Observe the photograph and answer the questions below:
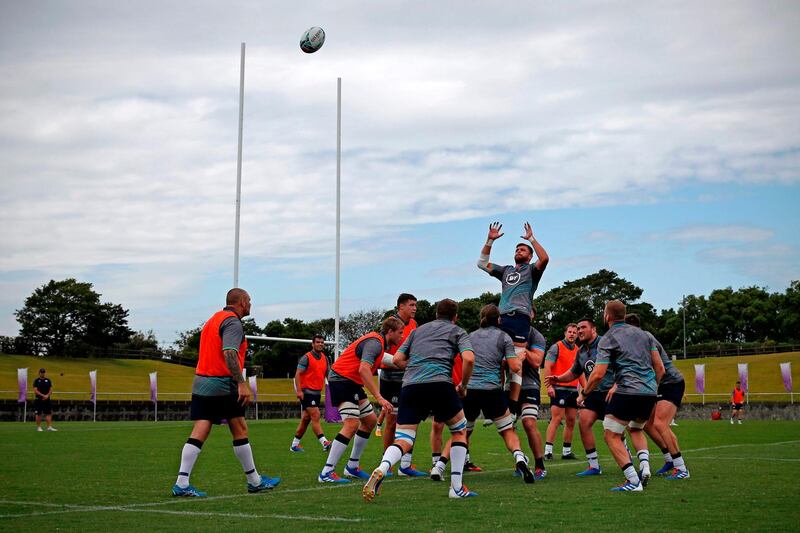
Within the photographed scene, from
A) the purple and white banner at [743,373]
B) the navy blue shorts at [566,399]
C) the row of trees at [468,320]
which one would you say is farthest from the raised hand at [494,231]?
the row of trees at [468,320]

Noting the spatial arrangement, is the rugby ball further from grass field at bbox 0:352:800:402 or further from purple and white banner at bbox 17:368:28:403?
grass field at bbox 0:352:800:402

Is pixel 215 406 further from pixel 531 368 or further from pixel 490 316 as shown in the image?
pixel 531 368

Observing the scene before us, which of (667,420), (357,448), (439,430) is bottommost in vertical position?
(357,448)

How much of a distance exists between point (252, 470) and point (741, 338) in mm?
114402

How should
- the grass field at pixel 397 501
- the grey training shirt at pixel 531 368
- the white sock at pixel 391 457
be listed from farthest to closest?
the grey training shirt at pixel 531 368 < the white sock at pixel 391 457 < the grass field at pixel 397 501

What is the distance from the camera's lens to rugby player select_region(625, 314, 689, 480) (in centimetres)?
1217

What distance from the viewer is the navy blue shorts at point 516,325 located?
42.7ft

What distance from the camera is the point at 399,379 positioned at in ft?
45.6

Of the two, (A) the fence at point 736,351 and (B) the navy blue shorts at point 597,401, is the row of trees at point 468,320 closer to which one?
(A) the fence at point 736,351

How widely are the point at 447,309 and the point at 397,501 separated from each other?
7.54 feet

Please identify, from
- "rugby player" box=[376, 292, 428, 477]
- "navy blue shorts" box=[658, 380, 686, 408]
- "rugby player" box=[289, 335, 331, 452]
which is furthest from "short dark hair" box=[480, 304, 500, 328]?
"rugby player" box=[289, 335, 331, 452]

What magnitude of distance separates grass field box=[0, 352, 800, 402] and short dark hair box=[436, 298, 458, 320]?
2163 inches

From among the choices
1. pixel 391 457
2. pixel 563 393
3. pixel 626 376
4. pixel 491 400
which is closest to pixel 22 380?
pixel 563 393

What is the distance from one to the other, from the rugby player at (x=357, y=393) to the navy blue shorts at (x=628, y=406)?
2.76m
